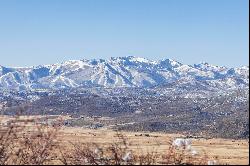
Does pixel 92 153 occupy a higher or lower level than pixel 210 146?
higher

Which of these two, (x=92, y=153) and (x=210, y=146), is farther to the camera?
(x=210, y=146)

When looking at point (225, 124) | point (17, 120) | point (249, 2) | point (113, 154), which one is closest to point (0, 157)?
point (17, 120)

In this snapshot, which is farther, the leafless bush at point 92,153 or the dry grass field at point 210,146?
the dry grass field at point 210,146

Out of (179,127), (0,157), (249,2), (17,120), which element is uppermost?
(249,2)

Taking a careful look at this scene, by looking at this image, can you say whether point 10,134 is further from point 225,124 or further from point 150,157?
point 225,124

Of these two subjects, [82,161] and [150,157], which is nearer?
[150,157]

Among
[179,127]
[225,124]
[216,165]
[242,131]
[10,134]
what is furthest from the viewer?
[179,127]

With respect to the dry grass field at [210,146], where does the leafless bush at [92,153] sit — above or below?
above

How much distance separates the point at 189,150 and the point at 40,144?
3053mm

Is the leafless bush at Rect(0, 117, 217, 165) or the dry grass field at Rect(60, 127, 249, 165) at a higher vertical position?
the leafless bush at Rect(0, 117, 217, 165)

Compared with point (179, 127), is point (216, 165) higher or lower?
higher

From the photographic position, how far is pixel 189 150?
351 inches

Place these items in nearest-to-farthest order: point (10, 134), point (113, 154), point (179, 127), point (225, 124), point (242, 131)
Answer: point (113, 154), point (10, 134), point (242, 131), point (225, 124), point (179, 127)

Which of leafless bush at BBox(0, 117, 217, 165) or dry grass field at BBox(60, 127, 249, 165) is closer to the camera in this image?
leafless bush at BBox(0, 117, 217, 165)
